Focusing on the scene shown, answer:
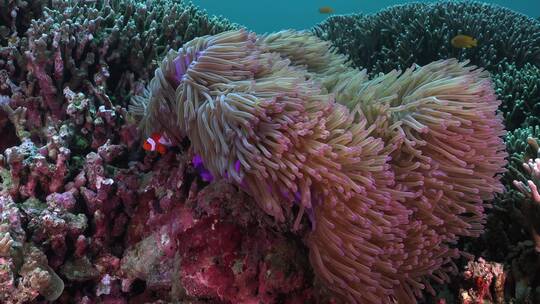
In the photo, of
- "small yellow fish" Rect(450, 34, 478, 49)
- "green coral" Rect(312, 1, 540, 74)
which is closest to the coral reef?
"green coral" Rect(312, 1, 540, 74)

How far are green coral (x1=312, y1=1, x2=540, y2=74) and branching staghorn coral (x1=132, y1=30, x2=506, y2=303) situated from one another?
305 cm

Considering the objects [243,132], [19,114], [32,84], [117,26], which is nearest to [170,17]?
[117,26]

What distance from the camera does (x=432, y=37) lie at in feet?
18.8

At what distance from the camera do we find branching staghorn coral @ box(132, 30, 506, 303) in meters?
2.06

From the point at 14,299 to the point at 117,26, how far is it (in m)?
2.31

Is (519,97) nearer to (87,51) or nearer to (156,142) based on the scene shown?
(156,142)

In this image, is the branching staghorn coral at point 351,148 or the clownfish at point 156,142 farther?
the clownfish at point 156,142

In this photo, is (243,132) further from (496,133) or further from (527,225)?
(527,225)

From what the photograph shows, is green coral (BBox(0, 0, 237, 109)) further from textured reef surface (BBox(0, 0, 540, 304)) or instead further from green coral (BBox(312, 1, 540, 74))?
green coral (BBox(312, 1, 540, 74))

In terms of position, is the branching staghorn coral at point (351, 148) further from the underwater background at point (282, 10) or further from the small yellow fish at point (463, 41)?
the underwater background at point (282, 10)

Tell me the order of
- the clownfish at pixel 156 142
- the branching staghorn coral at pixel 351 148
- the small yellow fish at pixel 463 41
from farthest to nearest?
the small yellow fish at pixel 463 41 → the clownfish at pixel 156 142 → the branching staghorn coral at pixel 351 148

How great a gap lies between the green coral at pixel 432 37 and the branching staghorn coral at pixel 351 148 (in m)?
3.05

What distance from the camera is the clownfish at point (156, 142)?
2.57 meters

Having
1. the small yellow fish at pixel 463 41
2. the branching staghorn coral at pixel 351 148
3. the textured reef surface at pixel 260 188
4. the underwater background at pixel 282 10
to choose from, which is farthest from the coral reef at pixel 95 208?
the underwater background at pixel 282 10
